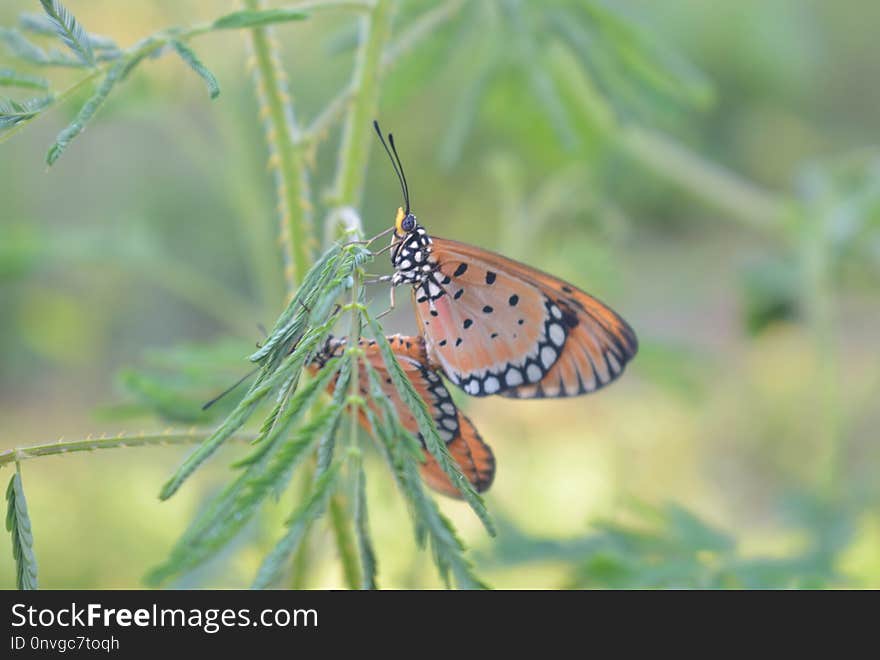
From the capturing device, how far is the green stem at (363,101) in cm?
128

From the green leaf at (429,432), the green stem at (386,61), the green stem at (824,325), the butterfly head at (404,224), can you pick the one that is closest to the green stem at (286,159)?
the green stem at (386,61)

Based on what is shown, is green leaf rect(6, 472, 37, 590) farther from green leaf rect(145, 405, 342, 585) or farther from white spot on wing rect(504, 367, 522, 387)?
white spot on wing rect(504, 367, 522, 387)

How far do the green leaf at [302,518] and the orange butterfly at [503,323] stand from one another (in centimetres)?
38

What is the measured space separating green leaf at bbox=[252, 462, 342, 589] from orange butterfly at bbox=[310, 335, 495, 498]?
0.63 ft

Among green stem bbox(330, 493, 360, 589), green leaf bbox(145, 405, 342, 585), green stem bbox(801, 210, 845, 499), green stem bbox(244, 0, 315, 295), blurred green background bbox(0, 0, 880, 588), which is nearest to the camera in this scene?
green leaf bbox(145, 405, 342, 585)

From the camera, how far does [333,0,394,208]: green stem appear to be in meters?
1.28

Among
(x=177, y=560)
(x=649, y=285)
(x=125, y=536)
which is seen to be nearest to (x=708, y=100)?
(x=177, y=560)

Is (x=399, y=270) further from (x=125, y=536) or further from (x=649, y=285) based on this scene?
(x=649, y=285)

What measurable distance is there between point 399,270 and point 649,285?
6.50 metres

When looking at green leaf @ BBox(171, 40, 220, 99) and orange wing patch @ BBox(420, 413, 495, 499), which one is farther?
orange wing patch @ BBox(420, 413, 495, 499)

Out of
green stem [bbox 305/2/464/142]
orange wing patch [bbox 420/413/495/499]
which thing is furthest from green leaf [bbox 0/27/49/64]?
orange wing patch [bbox 420/413/495/499]

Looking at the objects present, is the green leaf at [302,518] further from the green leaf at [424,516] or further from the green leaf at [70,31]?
the green leaf at [70,31]

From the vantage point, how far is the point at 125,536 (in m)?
4.34

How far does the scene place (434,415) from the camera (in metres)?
1.08
